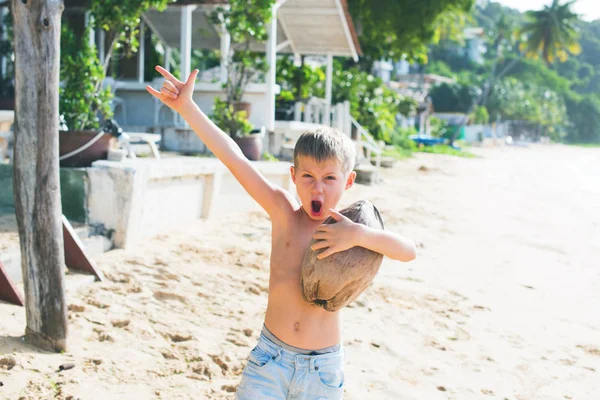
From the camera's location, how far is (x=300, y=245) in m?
2.62

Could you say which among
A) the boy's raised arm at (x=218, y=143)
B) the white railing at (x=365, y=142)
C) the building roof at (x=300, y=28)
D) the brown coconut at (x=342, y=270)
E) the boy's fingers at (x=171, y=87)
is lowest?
the white railing at (x=365, y=142)

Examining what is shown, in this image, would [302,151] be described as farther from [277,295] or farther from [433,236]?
[433,236]

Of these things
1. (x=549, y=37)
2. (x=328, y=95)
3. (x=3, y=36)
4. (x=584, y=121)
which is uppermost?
(x=549, y=37)

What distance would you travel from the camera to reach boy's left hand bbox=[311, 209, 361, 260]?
7.53 ft

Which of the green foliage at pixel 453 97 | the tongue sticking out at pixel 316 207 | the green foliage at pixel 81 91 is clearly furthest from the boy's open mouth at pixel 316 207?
the green foliage at pixel 453 97

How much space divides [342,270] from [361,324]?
2.90m

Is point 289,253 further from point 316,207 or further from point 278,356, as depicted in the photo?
A: point 278,356

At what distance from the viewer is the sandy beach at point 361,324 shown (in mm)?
3791

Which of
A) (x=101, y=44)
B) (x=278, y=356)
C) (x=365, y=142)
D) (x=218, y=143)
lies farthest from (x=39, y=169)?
(x=365, y=142)

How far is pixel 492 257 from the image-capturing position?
8250mm

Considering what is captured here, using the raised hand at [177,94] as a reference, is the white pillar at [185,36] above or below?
above

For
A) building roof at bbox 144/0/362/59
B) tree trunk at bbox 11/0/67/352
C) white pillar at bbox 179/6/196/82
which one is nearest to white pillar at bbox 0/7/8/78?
building roof at bbox 144/0/362/59

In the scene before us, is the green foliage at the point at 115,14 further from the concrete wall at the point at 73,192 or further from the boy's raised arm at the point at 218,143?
the boy's raised arm at the point at 218,143

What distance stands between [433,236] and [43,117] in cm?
644
